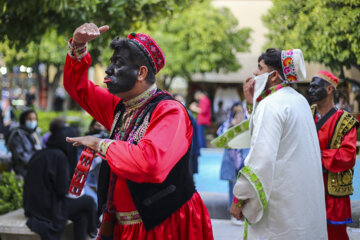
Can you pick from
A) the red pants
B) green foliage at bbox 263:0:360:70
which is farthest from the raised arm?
green foliage at bbox 263:0:360:70

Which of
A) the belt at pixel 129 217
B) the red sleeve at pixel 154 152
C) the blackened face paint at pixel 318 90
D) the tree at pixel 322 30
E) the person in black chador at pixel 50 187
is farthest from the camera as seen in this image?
the tree at pixel 322 30

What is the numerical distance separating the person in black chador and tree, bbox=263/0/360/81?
10.2ft

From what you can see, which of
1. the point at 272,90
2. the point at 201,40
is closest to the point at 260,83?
the point at 272,90

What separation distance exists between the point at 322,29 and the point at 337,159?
2.37 m

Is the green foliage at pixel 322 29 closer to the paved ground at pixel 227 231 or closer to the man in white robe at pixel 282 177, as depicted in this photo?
the paved ground at pixel 227 231

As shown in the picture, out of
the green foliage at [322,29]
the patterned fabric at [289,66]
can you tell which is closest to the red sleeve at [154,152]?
the patterned fabric at [289,66]

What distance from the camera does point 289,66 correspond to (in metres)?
3.01

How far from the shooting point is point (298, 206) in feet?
9.21

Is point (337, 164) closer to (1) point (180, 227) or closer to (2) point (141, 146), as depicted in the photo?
(1) point (180, 227)

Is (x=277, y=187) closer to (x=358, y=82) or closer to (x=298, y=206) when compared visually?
(x=298, y=206)

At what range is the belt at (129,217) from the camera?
2.64 metres

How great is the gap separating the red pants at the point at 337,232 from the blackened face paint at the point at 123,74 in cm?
229

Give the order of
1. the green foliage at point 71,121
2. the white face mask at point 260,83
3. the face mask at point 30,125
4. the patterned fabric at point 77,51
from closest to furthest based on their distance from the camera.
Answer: the patterned fabric at point 77,51, the white face mask at point 260,83, the face mask at point 30,125, the green foliage at point 71,121

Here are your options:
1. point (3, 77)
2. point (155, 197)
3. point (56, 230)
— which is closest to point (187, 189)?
point (155, 197)
